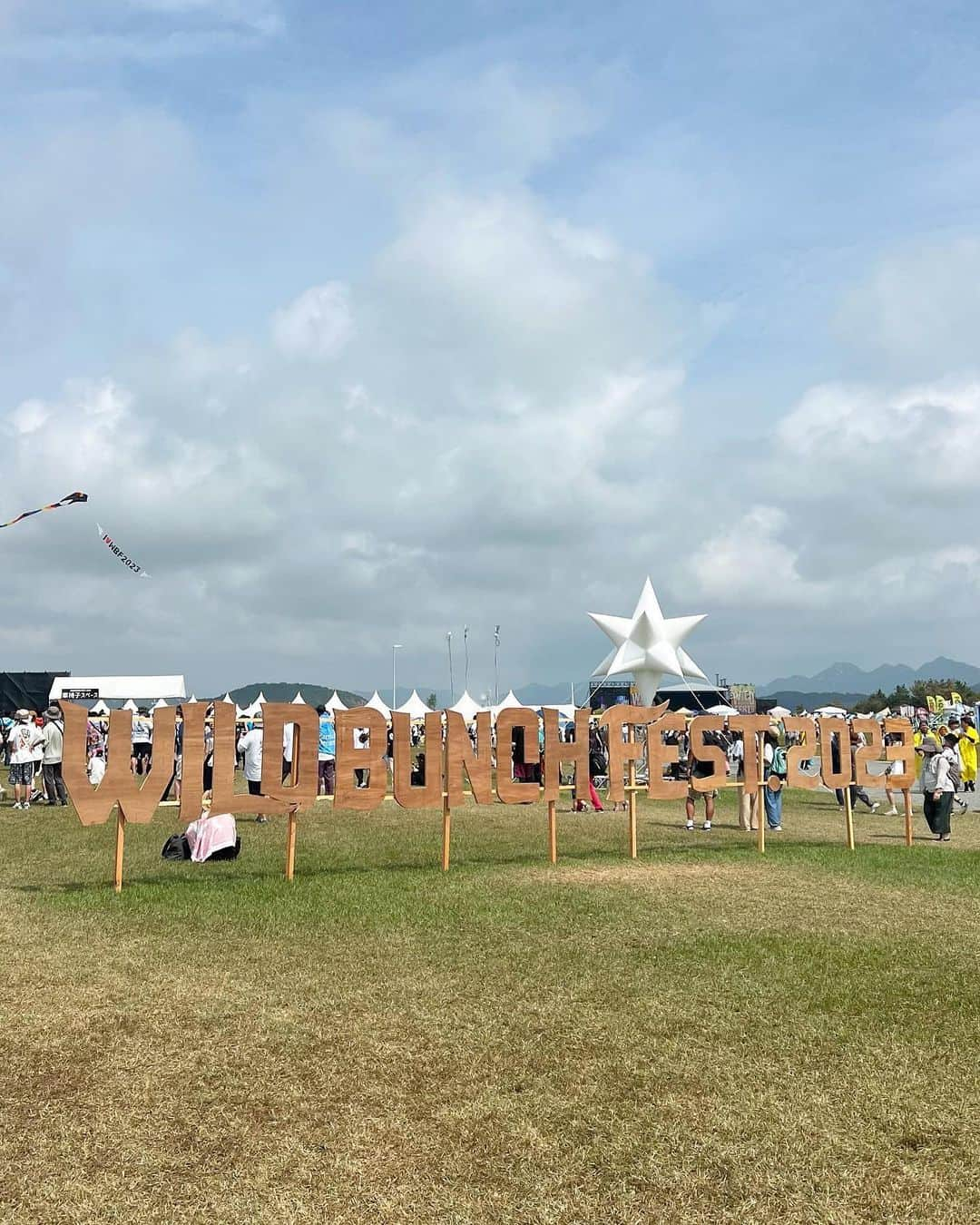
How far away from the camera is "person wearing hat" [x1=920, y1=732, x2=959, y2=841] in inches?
695

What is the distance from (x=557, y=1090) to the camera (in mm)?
5621

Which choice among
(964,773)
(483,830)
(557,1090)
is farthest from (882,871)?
(964,773)

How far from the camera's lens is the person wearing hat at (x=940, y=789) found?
17641 millimetres

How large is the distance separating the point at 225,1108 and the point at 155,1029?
1485 millimetres

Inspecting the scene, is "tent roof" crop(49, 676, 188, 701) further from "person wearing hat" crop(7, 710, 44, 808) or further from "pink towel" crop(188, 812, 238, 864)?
"pink towel" crop(188, 812, 238, 864)

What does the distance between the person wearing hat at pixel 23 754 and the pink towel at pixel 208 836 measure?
27.5 feet

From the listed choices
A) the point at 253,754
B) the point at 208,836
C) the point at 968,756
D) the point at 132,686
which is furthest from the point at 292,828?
the point at 132,686

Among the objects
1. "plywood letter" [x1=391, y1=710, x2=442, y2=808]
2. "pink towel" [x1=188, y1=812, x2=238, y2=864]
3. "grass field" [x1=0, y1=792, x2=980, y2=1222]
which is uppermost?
"plywood letter" [x1=391, y1=710, x2=442, y2=808]

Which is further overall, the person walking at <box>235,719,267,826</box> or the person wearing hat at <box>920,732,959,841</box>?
the person walking at <box>235,719,267,826</box>

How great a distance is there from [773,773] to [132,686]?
4144 cm

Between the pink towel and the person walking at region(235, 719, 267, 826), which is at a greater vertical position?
the person walking at region(235, 719, 267, 826)

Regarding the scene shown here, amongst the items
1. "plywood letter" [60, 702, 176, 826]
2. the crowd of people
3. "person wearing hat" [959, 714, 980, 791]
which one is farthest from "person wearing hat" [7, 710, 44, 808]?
"person wearing hat" [959, 714, 980, 791]

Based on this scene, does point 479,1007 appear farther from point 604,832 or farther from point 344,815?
point 344,815

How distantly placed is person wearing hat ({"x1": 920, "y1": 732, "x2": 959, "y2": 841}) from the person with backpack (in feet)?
8.10
